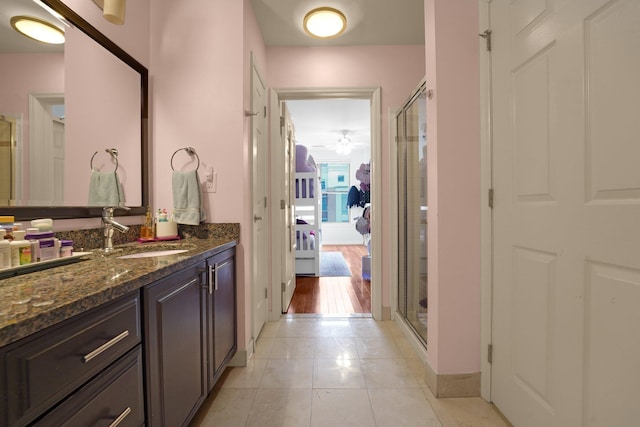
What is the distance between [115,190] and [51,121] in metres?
0.45

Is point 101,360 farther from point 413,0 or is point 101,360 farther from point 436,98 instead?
point 413,0

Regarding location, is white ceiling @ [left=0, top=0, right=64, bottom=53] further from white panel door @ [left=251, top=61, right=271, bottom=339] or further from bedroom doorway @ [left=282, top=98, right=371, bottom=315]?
bedroom doorway @ [left=282, top=98, right=371, bottom=315]

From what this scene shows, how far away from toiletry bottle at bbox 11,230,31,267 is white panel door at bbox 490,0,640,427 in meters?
1.89

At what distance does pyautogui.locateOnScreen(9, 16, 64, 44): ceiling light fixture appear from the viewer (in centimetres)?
109

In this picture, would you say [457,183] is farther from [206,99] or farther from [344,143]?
[344,143]

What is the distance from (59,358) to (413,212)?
208 cm

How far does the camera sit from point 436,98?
4.90ft

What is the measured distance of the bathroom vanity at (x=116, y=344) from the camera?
543mm

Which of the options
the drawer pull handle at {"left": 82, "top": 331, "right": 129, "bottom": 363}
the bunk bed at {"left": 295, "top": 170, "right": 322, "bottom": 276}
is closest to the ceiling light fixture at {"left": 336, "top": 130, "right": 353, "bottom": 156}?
the bunk bed at {"left": 295, "top": 170, "right": 322, "bottom": 276}

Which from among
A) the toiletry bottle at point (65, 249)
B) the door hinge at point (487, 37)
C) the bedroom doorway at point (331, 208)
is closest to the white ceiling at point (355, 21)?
the bedroom doorway at point (331, 208)

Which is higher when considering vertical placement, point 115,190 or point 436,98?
point 436,98

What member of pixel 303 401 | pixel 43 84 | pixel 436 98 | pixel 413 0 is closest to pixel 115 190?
pixel 43 84

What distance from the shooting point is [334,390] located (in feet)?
5.18

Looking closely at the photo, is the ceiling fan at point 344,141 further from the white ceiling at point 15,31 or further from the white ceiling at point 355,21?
the white ceiling at point 15,31
